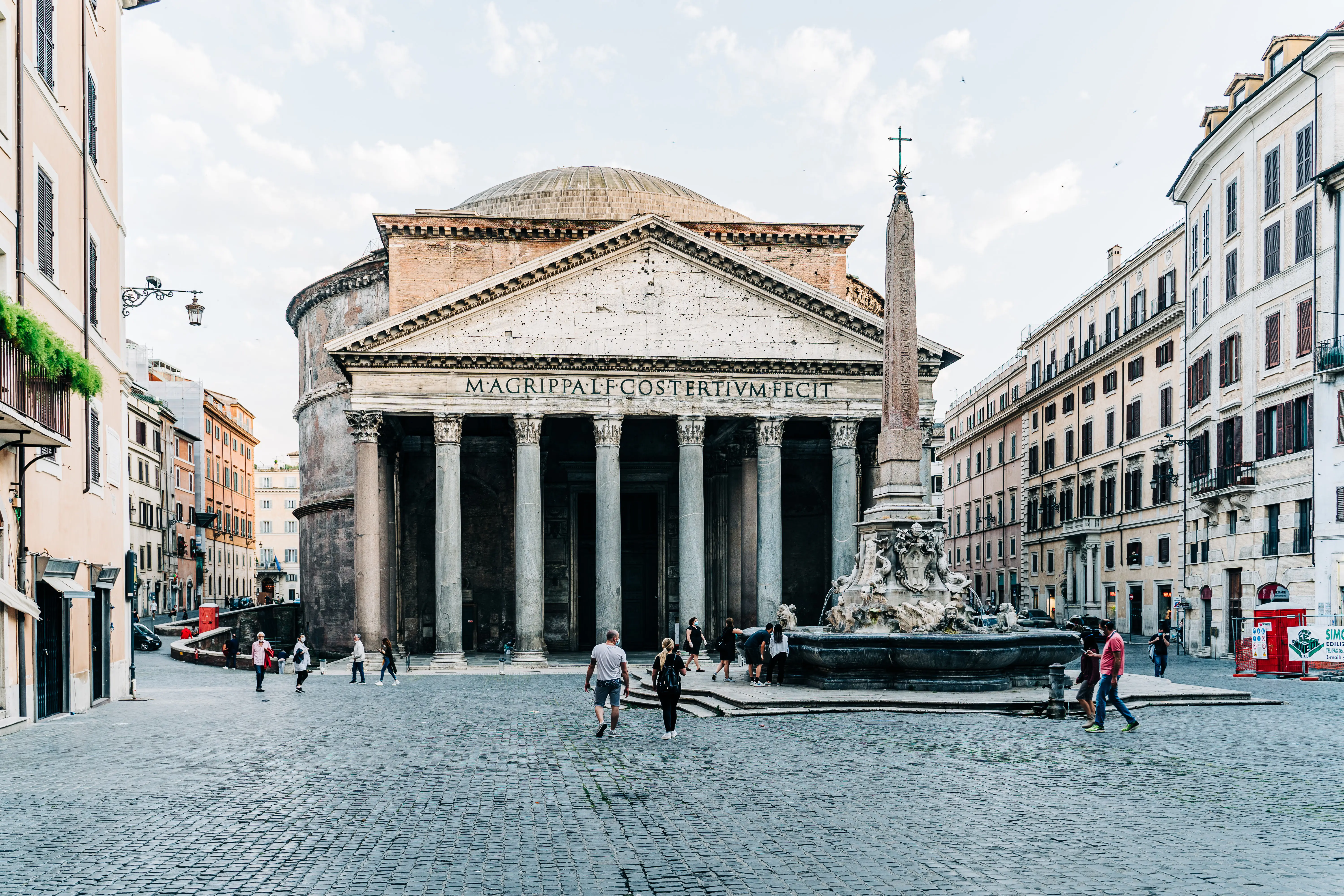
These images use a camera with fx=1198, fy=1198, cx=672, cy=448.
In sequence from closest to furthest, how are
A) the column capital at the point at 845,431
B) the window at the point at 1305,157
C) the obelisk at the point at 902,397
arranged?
1. the obelisk at the point at 902,397
2. the window at the point at 1305,157
3. the column capital at the point at 845,431

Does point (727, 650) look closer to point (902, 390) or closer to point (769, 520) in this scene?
point (902, 390)

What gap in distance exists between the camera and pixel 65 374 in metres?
16.1

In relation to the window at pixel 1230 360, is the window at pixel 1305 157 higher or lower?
higher

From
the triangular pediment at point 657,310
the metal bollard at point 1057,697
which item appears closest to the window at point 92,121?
the triangular pediment at point 657,310

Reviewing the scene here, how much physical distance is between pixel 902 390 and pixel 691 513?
14964mm

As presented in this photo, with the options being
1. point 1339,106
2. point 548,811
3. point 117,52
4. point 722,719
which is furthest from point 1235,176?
point 548,811

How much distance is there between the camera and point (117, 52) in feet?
74.3

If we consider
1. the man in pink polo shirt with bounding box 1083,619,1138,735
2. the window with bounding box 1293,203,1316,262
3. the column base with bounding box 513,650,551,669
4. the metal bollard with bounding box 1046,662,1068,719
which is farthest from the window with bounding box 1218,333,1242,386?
the man in pink polo shirt with bounding box 1083,619,1138,735

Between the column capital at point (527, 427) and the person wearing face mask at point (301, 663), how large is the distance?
948 centimetres

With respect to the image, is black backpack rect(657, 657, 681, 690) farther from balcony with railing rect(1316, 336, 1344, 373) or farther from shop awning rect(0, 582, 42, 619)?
balcony with railing rect(1316, 336, 1344, 373)

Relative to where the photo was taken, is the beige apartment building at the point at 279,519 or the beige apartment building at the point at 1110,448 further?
the beige apartment building at the point at 279,519

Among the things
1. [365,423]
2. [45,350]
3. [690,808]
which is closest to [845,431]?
[365,423]

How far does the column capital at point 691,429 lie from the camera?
34.8 metres

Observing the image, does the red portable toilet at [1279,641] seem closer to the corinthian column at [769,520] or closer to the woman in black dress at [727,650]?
the corinthian column at [769,520]
